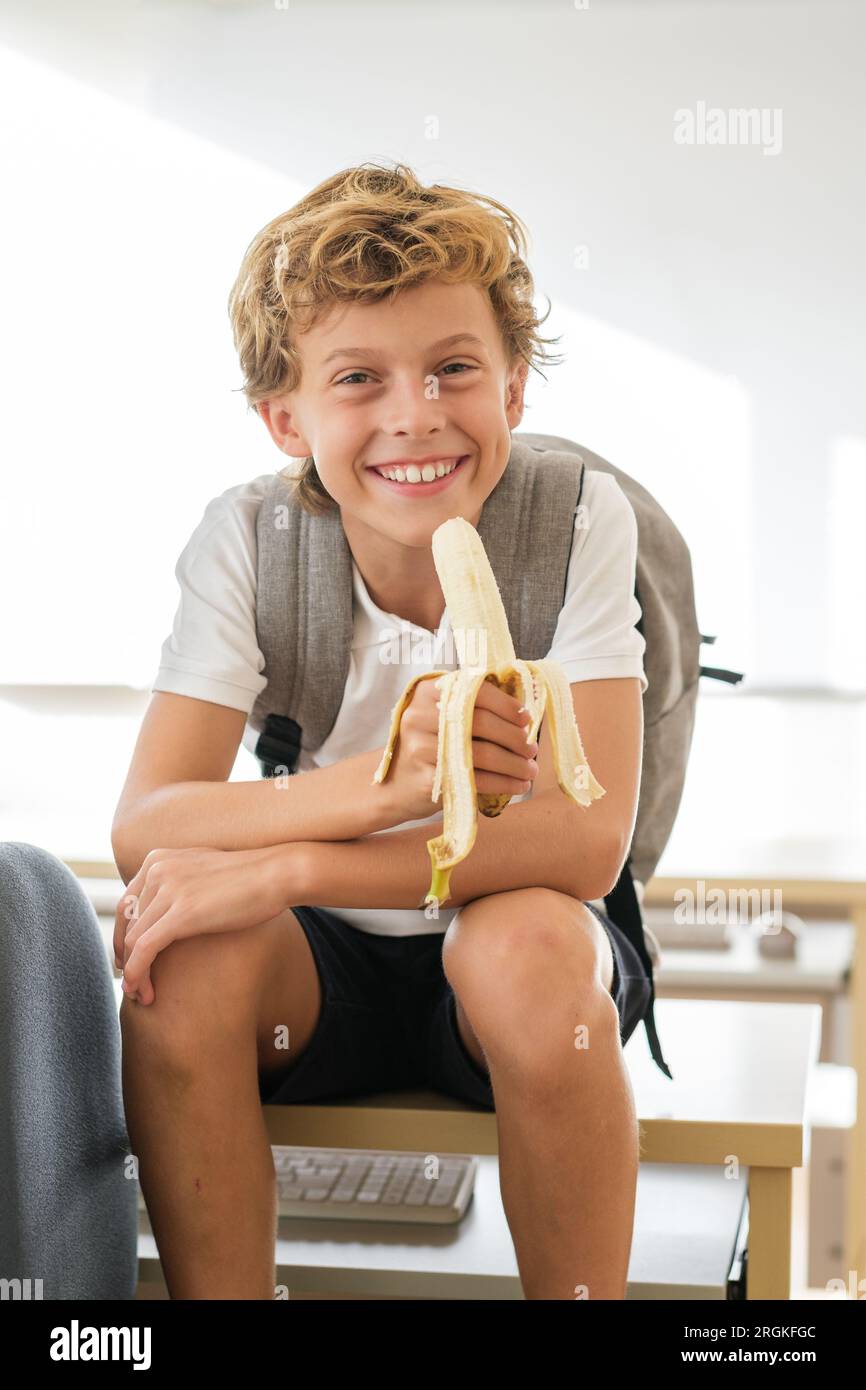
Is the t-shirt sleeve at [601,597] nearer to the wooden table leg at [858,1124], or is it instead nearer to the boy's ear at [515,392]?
the boy's ear at [515,392]

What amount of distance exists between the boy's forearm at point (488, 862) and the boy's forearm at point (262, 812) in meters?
0.02

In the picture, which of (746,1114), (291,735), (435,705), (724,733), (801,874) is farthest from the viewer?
(724,733)

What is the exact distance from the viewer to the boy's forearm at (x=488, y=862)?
2.98 feet

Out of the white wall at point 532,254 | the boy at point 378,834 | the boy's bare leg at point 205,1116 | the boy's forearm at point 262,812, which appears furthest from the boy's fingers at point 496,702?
the white wall at point 532,254

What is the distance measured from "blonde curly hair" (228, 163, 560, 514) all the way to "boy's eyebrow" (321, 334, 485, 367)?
32mm

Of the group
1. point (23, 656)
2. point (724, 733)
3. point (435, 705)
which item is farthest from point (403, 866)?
point (23, 656)

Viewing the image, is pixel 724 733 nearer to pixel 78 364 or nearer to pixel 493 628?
pixel 78 364

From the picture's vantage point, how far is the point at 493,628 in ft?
2.71

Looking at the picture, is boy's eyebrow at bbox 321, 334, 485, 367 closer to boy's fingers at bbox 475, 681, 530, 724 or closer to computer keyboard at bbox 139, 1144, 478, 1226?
boy's fingers at bbox 475, 681, 530, 724

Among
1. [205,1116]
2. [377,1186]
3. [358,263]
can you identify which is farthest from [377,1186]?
[358,263]

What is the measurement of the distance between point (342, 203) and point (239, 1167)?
2.11ft

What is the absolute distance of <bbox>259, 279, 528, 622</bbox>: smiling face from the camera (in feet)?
3.31

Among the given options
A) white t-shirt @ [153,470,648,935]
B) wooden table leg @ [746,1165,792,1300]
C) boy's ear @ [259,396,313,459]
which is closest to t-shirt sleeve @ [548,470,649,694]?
white t-shirt @ [153,470,648,935]

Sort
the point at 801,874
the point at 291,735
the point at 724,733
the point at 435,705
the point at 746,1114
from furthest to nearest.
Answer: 1. the point at 724,733
2. the point at 801,874
3. the point at 291,735
4. the point at 746,1114
5. the point at 435,705
